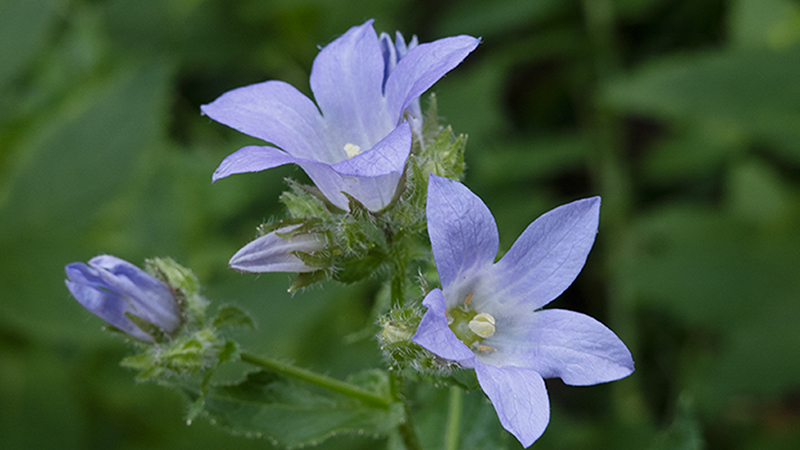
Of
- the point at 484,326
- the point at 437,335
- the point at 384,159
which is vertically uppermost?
the point at 384,159

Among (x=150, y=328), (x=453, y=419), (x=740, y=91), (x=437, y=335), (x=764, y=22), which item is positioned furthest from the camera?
(x=764, y=22)

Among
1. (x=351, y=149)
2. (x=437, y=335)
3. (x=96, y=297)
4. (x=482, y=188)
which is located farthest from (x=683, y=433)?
(x=482, y=188)

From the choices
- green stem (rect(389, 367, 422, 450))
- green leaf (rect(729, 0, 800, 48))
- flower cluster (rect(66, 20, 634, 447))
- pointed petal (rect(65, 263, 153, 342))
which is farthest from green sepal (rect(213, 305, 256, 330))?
green leaf (rect(729, 0, 800, 48))

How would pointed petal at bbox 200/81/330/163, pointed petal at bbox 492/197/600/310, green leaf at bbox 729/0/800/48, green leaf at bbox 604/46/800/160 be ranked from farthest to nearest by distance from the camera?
1. green leaf at bbox 729/0/800/48
2. green leaf at bbox 604/46/800/160
3. pointed petal at bbox 200/81/330/163
4. pointed petal at bbox 492/197/600/310

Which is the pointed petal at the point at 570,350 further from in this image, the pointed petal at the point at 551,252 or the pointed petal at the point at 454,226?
the pointed petal at the point at 454,226

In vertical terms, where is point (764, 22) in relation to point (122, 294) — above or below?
below

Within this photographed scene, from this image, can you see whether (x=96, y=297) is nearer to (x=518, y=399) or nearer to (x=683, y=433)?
(x=518, y=399)

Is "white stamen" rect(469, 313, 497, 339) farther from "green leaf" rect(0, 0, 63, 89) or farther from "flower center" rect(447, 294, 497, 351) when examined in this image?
"green leaf" rect(0, 0, 63, 89)
